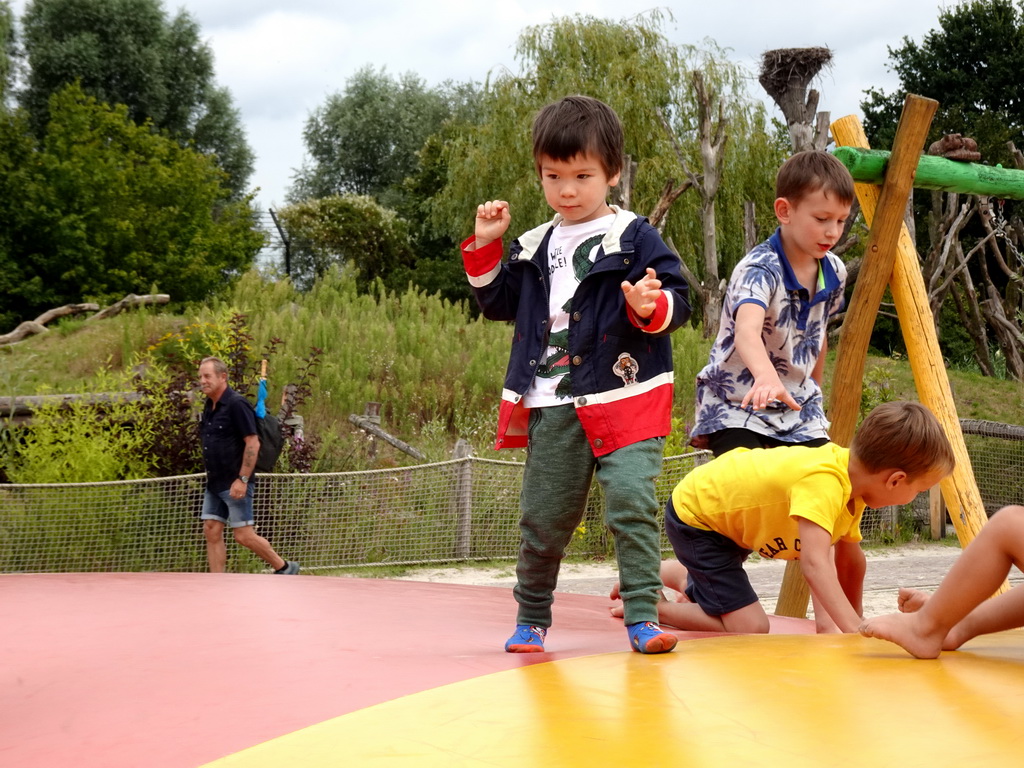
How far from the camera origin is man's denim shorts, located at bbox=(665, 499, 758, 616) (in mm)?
2652

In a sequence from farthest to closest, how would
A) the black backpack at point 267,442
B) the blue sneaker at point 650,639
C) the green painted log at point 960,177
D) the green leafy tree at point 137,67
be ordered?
the green leafy tree at point 137,67 < the black backpack at point 267,442 < the green painted log at point 960,177 < the blue sneaker at point 650,639

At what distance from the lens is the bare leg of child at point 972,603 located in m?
1.89

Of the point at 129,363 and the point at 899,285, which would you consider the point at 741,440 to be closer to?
the point at 899,285

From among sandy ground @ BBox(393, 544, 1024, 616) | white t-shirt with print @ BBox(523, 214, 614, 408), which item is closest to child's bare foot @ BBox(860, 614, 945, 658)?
white t-shirt with print @ BBox(523, 214, 614, 408)

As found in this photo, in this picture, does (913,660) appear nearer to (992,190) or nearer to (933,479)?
(933,479)

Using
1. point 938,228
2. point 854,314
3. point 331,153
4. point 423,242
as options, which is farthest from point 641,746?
point 331,153

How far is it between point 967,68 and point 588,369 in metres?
24.9

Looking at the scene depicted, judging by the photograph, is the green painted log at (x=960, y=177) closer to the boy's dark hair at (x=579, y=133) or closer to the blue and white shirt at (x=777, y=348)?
the blue and white shirt at (x=777, y=348)

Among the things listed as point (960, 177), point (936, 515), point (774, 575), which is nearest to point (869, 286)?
point (960, 177)

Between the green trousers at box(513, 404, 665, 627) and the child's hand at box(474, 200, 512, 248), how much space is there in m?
0.41

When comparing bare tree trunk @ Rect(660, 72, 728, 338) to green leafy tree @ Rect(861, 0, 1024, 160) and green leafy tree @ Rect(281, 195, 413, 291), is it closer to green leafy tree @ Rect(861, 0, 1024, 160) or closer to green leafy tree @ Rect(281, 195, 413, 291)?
green leafy tree @ Rect(861, 0, 1024, 160)

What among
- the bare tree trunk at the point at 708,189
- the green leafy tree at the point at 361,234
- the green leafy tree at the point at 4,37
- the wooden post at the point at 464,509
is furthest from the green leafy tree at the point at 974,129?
the green leafy tree at the point at 4,37

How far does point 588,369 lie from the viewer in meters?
2.29

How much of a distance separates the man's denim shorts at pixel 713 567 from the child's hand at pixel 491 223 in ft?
2.72
